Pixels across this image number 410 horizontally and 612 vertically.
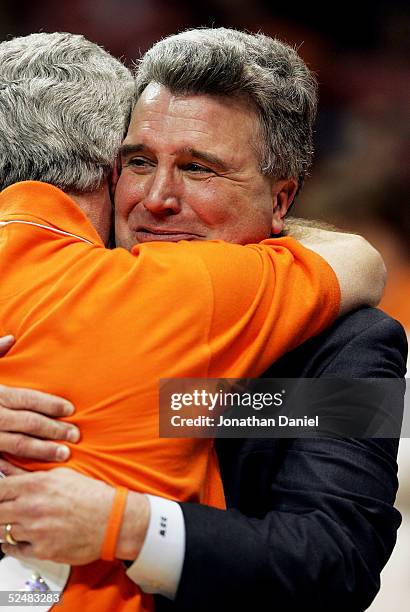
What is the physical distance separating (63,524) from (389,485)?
0.54m

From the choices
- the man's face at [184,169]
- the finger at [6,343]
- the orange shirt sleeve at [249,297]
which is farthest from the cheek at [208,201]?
the finger at [6,343]

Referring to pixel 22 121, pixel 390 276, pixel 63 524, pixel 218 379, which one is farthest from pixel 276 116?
pixel 390 276

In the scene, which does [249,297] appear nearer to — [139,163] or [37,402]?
[37,402]

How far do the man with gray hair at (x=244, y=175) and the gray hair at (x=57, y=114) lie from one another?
108 mm

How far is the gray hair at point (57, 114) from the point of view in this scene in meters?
1.48

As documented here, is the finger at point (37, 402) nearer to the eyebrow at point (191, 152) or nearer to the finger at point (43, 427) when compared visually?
the finger at point (43, 427)

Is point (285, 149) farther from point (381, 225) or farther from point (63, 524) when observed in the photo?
point (381, 225)

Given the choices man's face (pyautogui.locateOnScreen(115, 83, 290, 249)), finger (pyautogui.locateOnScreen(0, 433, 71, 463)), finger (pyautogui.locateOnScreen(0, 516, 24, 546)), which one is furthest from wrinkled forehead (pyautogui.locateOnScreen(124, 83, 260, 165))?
finger (pyautogui.locateOnScreen(0, 516, 24, 546))

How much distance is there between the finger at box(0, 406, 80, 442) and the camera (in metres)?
1.26

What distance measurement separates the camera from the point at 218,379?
4.38ft

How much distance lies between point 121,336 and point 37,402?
15 centimetres

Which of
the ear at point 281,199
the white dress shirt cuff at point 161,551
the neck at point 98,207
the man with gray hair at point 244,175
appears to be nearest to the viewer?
the white dress shirt cuff at point 161,551

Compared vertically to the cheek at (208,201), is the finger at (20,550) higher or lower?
lower

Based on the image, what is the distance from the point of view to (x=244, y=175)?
67.5 inches
